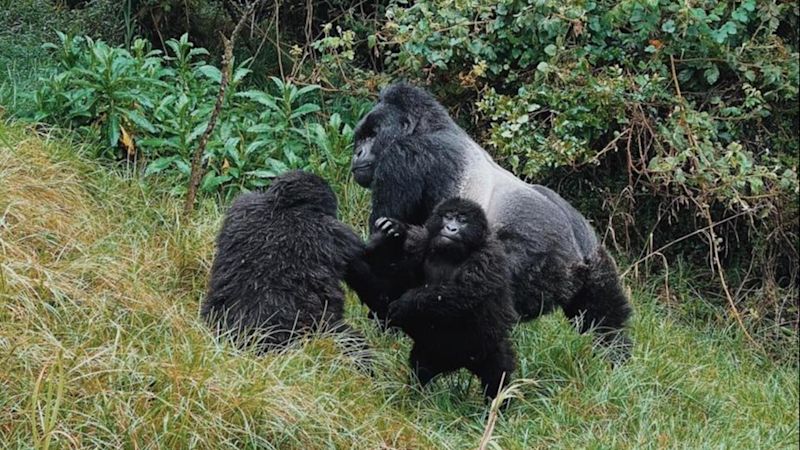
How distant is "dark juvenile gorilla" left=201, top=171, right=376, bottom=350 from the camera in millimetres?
4367

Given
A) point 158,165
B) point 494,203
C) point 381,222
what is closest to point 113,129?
point 158,165

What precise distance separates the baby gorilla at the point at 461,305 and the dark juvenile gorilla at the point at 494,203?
40 cm

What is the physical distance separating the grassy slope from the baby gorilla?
14 centimetres

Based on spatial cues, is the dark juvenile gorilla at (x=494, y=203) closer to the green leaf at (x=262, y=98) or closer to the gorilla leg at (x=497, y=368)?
the gorilla leg at (x=497, y=368)

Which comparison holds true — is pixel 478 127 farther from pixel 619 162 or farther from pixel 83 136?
pixel 83 136

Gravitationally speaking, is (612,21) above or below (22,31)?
above

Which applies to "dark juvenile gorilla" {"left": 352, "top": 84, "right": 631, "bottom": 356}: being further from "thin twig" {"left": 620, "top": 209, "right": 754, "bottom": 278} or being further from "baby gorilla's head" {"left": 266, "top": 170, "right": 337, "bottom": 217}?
"thin twig" {"left": 620, "top": 209, "right": 754, "bottom": 278}

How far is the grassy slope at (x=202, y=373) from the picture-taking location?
3436 millimetres

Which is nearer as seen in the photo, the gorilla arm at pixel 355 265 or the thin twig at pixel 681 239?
the gorilla arm at pixel 355 265

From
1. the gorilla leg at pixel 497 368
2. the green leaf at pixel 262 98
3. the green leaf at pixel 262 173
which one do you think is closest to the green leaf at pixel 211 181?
the green leaf at pixel 262 173

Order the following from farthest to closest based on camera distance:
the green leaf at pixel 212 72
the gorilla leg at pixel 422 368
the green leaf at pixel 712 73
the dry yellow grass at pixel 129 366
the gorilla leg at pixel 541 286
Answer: the green leaf at pixel 212 72
the green leaf at pixel 712 73
the gorilla leg at pixel 541 286
the gorilla leg at pixel 422 368
the dry yellow grass at pixel 129 366

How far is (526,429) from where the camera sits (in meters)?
4.29

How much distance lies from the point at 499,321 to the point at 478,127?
2906 mm

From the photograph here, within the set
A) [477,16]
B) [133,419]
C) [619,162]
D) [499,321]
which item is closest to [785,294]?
[619,162]
